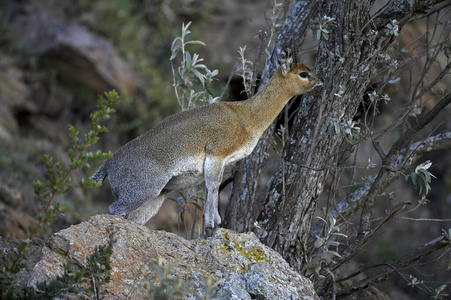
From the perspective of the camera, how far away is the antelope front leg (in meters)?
7.37

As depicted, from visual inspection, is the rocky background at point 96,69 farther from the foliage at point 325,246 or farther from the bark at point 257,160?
the foliage at point 325,246

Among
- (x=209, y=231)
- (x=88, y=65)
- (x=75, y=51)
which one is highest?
(x=75, y=51)

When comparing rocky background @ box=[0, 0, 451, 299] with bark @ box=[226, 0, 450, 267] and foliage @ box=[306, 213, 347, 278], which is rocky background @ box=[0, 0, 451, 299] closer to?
bark @ box=[226, 0, 450, 267]

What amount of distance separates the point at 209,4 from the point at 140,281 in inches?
653

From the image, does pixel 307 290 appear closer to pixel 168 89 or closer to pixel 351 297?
pixel 351 297

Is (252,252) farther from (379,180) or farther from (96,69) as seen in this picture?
(96,69)

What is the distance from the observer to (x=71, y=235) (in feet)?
19.5

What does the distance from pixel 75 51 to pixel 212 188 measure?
11305mm

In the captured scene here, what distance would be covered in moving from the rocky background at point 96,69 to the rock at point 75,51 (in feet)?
0.10

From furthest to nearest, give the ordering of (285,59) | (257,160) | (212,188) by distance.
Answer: (257,160), (285,59), (212,188)

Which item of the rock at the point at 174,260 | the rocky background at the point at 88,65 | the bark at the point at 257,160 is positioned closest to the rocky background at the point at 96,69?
the rocky background at the point at 88,65

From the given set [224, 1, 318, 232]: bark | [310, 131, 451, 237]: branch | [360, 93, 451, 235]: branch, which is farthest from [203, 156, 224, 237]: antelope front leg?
[360, 93, 451, 235]: branch

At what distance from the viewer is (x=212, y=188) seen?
7.50m

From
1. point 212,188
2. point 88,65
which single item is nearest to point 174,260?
point 212,188
